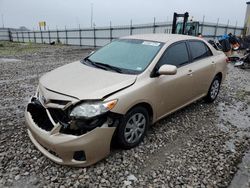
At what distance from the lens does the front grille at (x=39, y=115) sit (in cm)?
271

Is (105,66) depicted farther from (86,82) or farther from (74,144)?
(74,144)

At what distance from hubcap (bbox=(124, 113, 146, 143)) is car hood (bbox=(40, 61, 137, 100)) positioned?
505 millimetres

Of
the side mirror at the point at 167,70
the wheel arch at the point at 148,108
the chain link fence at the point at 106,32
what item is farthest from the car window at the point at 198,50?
the chain link fence at the point at 106,32

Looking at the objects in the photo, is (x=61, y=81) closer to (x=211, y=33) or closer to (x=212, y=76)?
(x=212, y=76)

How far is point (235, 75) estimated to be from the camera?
8859 millimetres

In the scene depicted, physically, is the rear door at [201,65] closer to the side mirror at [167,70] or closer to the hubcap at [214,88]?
the hubcap at [214,88]

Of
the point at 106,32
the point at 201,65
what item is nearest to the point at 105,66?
the point at 201,65

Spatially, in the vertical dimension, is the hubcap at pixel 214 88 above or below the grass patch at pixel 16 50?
above

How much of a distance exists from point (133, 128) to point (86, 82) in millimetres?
919

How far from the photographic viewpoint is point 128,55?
3.64m

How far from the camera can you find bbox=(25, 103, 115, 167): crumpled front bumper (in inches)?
97.9

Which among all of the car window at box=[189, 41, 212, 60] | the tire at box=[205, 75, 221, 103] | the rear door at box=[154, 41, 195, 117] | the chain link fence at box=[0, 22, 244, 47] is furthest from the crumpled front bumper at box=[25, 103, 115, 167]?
the chain link fence at box=[0, 22, 244, 47]

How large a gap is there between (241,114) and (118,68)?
3.16 metres

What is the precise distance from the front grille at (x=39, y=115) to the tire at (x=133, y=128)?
0.88m
